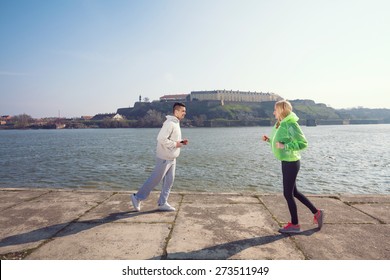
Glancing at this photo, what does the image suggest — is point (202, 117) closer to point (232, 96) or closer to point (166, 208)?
point (232, 96)

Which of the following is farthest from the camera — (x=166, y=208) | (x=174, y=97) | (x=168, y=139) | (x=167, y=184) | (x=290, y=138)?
(x=174, y=97)

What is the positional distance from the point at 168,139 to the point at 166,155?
0.30 metres

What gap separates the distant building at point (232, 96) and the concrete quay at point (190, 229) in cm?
15552

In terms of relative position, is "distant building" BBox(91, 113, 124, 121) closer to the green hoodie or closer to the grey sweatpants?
the grey sweatpants

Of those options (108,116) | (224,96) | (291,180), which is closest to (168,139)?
(291,180)

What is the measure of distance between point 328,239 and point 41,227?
13.8ft

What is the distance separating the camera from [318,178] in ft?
54.2

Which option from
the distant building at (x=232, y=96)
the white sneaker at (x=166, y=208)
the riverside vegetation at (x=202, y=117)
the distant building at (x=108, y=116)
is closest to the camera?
the white sneaker at (x=166, y=208)

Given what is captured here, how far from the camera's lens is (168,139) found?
4566mm

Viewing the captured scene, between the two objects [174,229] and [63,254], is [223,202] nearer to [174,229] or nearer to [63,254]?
[174,229]

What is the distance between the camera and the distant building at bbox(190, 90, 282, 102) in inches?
6314

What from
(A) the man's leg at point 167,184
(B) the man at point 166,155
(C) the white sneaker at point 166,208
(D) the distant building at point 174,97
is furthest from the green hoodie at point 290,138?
(D) the distant building at point 174,97

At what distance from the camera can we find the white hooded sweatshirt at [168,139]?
14.8 feet

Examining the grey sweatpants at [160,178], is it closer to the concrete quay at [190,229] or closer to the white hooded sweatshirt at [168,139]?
the white hooded sweatshirt at [168,139]
